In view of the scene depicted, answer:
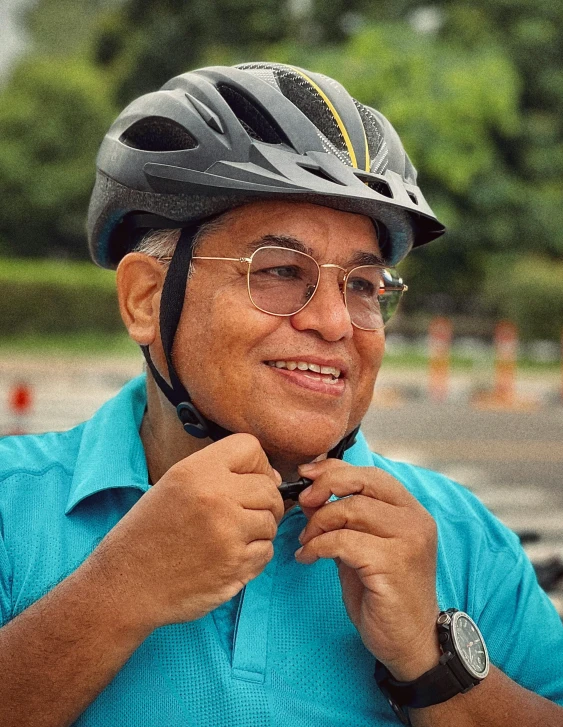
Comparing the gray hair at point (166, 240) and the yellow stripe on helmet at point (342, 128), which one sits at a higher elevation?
the yellow stripe on helmet at point (342, 128)

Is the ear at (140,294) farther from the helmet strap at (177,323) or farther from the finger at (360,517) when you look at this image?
the finger at (360,517)

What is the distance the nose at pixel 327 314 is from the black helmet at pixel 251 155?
177 mm

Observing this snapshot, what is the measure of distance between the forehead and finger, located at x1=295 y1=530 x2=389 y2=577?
0.62 m

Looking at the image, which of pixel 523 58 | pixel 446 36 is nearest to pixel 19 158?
pixel 446 36

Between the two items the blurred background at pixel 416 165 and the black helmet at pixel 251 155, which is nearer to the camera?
the black helmet at pixel 251 155

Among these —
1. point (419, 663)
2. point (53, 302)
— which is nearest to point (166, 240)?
point (419, 663)

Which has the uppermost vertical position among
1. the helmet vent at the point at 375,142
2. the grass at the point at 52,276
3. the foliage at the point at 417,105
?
the helmet vent at the point at 375,142

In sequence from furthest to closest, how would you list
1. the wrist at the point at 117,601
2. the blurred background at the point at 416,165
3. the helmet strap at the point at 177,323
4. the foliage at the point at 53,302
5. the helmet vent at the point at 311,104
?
the foliage at the point at 53,302 < the blurred background at the point at 416,165 < the helmet vent at the point at 311,104 < the helmet strap at the point at 177,323 < the wrist at the point at 117,601

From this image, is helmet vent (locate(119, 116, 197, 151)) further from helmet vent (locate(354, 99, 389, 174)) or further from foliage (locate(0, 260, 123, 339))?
foliage (locate(0, 260, 123, 339))

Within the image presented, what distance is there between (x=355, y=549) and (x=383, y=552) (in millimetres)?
55

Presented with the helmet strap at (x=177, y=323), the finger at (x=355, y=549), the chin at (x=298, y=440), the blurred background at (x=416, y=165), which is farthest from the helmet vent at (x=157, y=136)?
the blurred background at (x=416, y=165)

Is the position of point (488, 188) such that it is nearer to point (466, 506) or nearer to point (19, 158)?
point (19, 158)

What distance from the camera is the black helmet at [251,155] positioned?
218 centimetres

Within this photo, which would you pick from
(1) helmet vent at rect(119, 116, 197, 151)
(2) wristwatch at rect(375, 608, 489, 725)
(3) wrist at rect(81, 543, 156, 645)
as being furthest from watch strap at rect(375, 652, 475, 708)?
(1) helmet vent at rect(119, 116, 197, 151)
